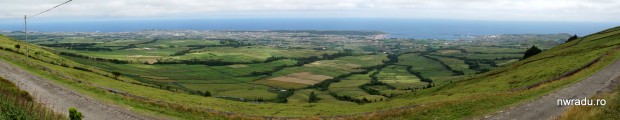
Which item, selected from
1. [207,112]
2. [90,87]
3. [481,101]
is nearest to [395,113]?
[481,101]

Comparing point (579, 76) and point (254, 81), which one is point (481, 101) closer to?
point (579, 76)

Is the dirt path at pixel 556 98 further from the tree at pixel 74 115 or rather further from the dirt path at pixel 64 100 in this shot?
→ the dirt path at pixel 64 100

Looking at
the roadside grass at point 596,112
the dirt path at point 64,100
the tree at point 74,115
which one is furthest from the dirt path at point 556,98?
the dirt path at point 64,100

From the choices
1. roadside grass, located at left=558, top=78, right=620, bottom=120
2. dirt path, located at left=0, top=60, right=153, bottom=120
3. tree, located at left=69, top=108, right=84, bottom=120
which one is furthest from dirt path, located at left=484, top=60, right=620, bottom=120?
dirt path, located at left=0, top=60, right=153, bottom=120

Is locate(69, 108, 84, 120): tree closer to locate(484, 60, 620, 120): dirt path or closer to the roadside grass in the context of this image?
locate(484, 60, 620, 120): dirt path

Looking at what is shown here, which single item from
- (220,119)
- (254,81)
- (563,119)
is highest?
(563,119)

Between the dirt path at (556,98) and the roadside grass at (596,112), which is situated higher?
the roadside grass at (596,112)
